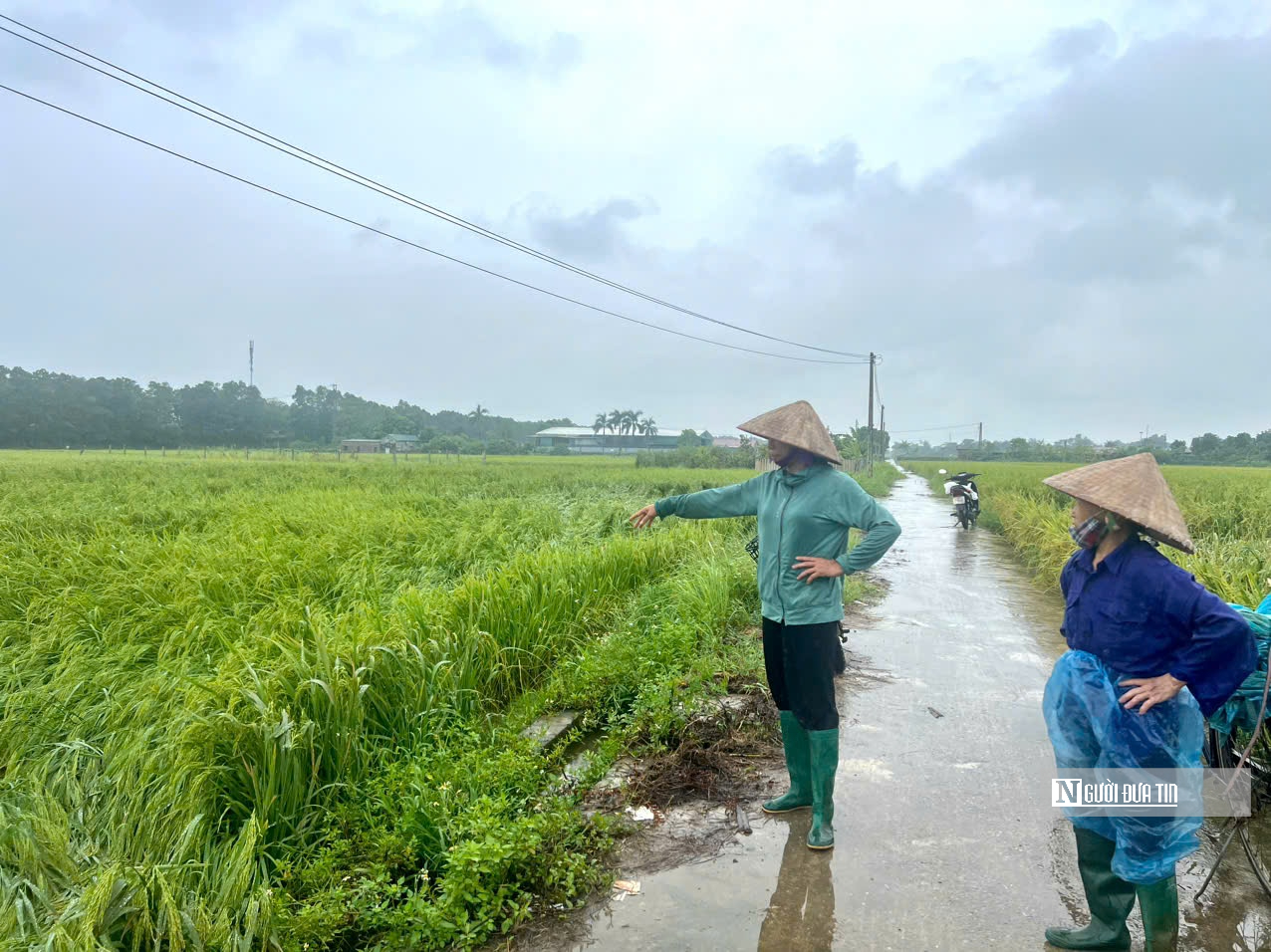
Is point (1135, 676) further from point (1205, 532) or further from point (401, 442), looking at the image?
point (401, 442)

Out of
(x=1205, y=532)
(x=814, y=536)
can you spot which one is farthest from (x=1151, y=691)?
(x=1205, y=532)

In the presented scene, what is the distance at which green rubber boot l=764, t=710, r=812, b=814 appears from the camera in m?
3.48

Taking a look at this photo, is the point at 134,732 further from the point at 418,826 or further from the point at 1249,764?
the point at 1249,764

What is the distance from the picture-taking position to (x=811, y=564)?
3.16 m

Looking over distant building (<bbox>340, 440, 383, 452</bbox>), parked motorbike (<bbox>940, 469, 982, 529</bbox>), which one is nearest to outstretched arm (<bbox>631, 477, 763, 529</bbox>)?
parked motorbike (<bbox>940, 469, 982, 529</bbox>)

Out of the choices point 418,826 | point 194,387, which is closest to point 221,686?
point 418,826

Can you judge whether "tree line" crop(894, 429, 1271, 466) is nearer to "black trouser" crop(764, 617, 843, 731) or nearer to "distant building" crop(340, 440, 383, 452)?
"black trouser" crop(764, 617, 843, 731)

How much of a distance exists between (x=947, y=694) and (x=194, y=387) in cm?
8071

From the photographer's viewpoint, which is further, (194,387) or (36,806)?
(194,387)

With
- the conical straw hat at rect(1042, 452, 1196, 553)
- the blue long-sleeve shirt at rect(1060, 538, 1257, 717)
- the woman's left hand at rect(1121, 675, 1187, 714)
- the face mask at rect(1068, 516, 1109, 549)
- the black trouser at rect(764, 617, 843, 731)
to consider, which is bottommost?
the black trouser at rect(764, 617, 843, 731)

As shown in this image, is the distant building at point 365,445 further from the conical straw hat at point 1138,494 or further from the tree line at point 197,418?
the conical straw hat at point 1138,494

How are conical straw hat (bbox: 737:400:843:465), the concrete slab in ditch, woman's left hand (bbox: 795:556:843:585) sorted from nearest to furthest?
woman's left hand (bbox: 795:556:843:585), conical straw hat (bbox: 737:400:843:465), the concrete slab in ditch

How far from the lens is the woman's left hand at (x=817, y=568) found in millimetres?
3133

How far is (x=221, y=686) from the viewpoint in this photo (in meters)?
3.59
